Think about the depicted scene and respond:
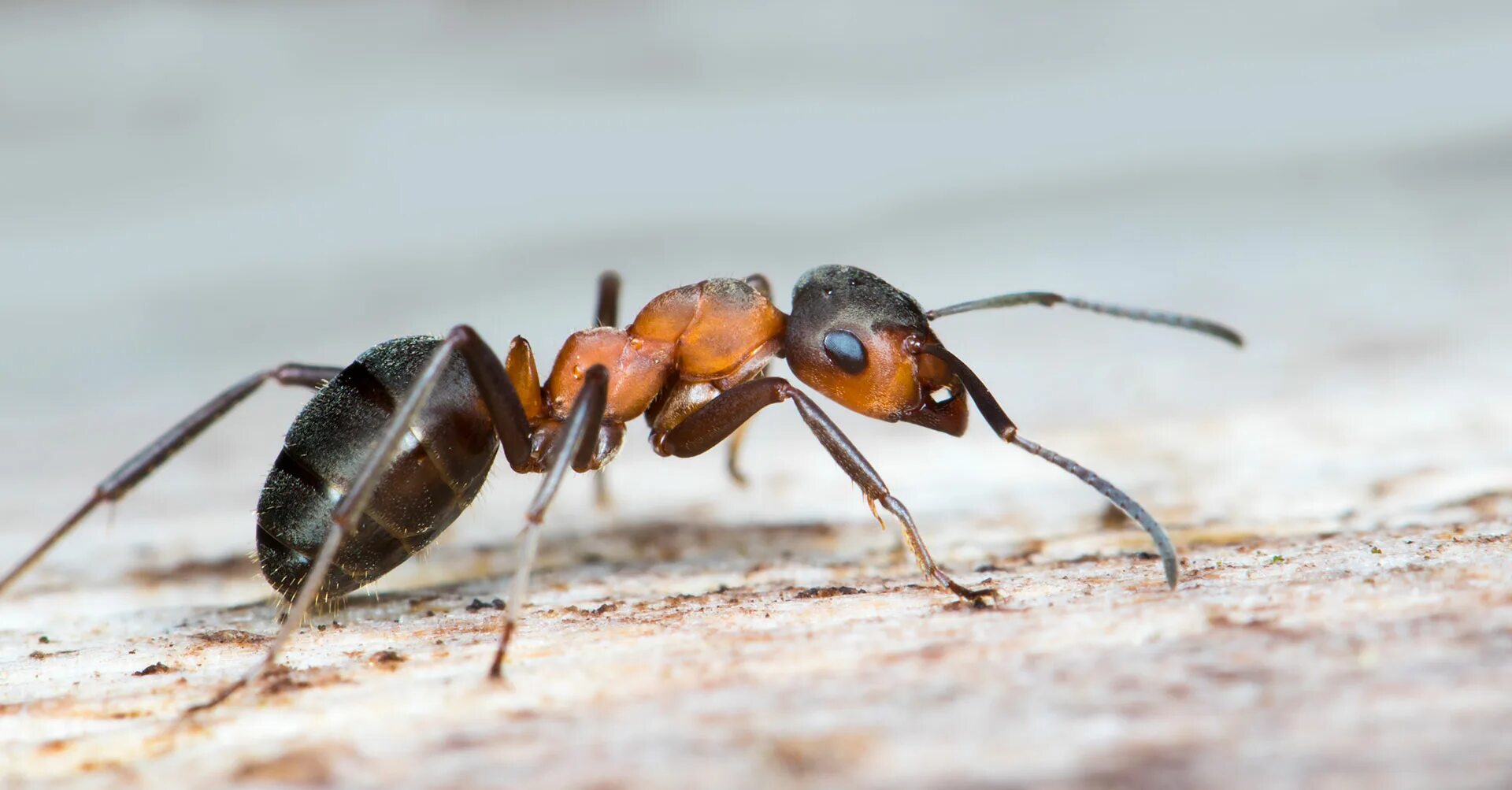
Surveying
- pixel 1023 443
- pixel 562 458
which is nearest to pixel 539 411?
pixel 562 458

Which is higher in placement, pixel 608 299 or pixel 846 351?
pixel 608 299

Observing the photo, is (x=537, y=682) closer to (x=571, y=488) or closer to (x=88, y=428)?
(x=571, y=488)

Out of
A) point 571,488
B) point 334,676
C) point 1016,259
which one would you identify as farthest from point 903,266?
point 334,676

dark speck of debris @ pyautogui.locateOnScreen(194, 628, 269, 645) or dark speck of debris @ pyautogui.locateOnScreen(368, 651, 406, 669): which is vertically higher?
dark speck of debris @ pyautogui.locateOnScreen(194, 628, 269, 645)

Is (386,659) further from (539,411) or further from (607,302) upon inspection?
(607,302)

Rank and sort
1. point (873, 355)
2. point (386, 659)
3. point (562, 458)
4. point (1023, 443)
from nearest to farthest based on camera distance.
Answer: point (386, 659), point (562, 458), point (1023, 443), point (873, 355)

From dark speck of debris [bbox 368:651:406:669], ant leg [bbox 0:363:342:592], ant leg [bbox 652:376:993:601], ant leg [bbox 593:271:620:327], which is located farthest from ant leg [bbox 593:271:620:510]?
dark speck of debris [bbox 368:651:406:669]

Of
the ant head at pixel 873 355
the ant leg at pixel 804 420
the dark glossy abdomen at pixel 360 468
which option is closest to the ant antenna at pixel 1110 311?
the ant head at pixel 873 355

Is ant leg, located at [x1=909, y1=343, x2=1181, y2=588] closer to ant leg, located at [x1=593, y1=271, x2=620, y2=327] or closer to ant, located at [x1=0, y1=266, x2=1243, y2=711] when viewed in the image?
ant, located at [x1=0, y1=266, x2=1243, y2=711]
